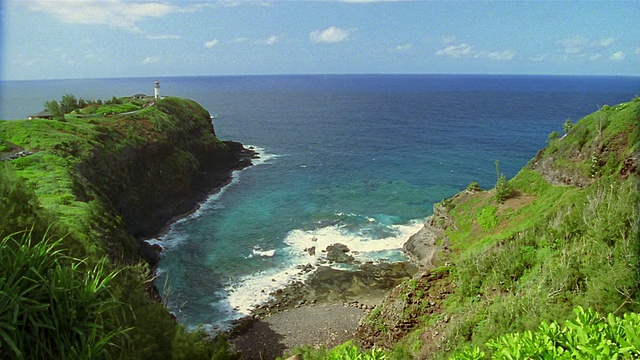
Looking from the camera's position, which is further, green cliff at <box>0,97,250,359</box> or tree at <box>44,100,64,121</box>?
tree at <box>44,100,64,121</box>

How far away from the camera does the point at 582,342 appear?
9305 mm

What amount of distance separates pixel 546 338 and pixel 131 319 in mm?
17714

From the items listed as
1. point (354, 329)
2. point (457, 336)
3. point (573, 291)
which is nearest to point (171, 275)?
point (354, 329)

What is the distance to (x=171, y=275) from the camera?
4222 centimetres

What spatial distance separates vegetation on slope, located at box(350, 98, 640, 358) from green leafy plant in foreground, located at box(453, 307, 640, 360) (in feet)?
1.41

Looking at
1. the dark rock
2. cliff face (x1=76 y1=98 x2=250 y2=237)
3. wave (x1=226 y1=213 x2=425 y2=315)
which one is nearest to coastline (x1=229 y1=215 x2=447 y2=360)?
wave (x1=226 y1=213 x2=425 y2=315)

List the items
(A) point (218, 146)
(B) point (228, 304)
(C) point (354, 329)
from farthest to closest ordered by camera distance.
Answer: (A) point (218, 146) < (B) point (228, 304) < (C) point (354, 329)

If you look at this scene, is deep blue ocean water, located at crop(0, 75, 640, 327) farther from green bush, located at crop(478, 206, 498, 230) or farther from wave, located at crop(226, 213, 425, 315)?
green bush, located at crop(478, 206, 498, 230)

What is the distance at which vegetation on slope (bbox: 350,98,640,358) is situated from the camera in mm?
17906

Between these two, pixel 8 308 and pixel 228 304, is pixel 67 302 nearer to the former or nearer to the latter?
pixel 8 308

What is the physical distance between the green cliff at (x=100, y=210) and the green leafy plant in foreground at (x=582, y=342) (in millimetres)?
11313

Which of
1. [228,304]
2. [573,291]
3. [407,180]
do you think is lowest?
[228,304]

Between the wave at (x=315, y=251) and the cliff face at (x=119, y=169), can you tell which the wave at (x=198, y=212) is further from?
the wave at (x=315, y=251)

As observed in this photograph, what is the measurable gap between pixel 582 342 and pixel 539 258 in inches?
651
